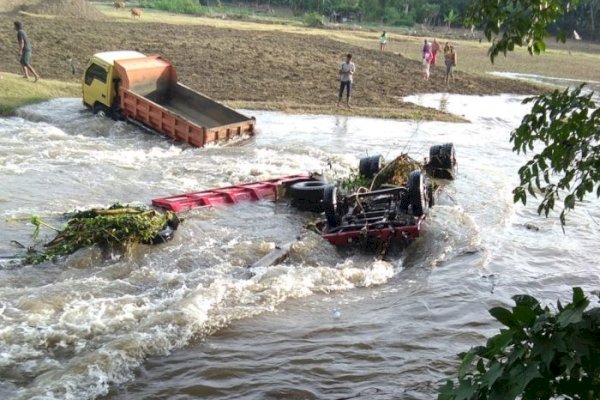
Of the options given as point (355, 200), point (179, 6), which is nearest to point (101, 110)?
point (355, 200)

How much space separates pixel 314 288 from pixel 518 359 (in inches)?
246

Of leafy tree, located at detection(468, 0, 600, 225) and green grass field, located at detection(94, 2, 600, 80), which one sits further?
green grass field, located at detection(94, 2, 600, 80)

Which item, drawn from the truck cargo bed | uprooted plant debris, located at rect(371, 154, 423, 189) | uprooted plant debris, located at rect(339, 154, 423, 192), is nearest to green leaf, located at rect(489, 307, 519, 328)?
uprooted plant debris, located at rect(339, 154, 423, 192)

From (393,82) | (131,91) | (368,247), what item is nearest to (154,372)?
(368,247)

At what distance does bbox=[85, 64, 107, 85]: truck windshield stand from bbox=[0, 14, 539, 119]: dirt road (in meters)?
5.01

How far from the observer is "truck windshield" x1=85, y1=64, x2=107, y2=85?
57.6ft

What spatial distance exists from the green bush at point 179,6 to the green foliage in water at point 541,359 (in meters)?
62.9

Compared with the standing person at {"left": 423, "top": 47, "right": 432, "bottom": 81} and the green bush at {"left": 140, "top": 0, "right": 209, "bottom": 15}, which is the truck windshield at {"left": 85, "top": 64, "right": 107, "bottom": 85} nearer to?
the standing person at {"left": 423, "top": 47, "right": 432, "bottom": 81}

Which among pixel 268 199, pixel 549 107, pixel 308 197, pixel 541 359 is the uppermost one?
pixel 549 107

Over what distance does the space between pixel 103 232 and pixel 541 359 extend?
25.2 ft

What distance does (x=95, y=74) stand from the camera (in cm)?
1777

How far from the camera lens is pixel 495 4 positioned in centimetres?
363

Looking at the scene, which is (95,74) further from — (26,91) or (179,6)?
(179,6)

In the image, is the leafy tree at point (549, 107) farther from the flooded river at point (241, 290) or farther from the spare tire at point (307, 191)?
the spare tire at point (307, 191)
